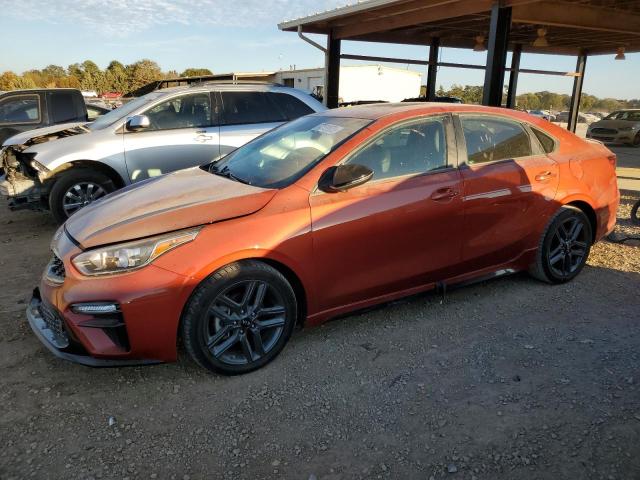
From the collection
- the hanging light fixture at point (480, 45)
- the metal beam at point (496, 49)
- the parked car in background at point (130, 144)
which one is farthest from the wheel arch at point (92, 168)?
the hanging light fixture at point (480, 45)

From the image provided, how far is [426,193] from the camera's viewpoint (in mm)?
3629

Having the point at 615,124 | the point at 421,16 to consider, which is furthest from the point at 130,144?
the point at 615,124

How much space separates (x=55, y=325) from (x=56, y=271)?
34cm

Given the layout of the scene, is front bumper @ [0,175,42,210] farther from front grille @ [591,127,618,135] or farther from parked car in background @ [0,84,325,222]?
front grille @ [591,127,618,135]

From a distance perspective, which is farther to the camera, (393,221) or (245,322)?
(393,221)

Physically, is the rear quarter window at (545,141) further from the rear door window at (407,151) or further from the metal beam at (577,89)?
the metal beam at (577,89)

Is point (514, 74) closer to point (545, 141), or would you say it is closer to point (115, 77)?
point (545, 141)

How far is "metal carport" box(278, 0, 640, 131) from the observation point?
8.99 meters

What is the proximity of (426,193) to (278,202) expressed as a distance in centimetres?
112

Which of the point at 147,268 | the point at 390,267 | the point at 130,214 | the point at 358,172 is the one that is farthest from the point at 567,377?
the point at 130,214

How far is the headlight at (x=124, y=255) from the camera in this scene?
2860 mm

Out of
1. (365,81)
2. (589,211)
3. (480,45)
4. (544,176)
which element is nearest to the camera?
(544,176)

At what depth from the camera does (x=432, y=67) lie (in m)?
15.5

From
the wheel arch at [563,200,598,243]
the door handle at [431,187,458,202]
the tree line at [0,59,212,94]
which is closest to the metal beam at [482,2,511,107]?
the wheel arch at [563,200,598,243]
